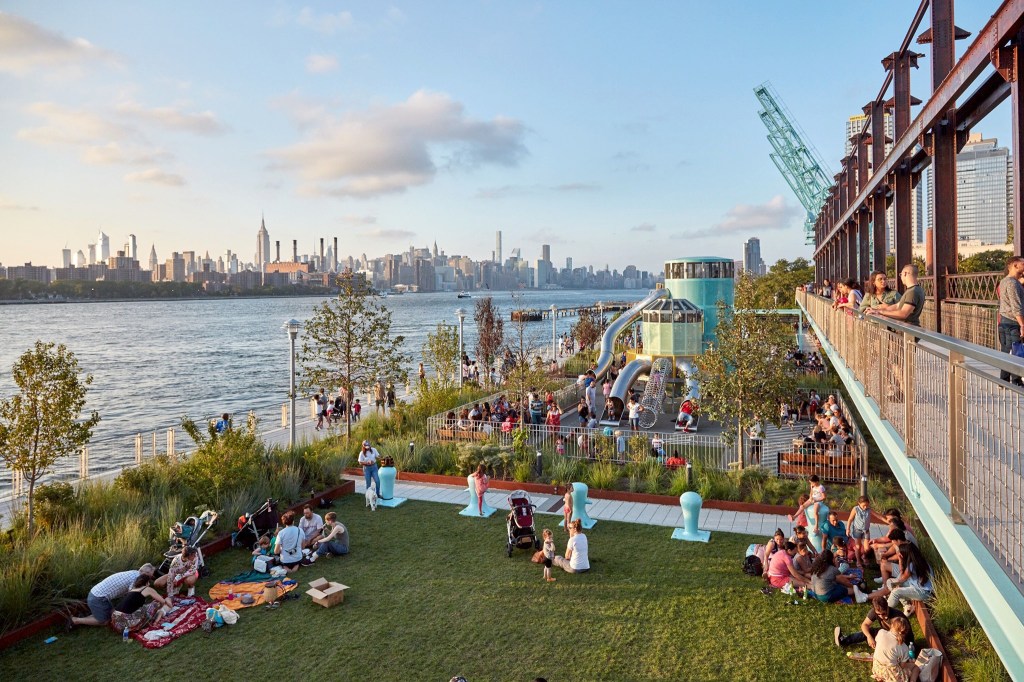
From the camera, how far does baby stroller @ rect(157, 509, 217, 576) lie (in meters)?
10.4

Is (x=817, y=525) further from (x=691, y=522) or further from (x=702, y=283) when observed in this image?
(x=702, y=283)

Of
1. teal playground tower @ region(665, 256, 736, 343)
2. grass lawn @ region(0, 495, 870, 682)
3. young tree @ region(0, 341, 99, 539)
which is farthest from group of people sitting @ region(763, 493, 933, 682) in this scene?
teal playground tower @ region(665, 256, 736, 343)

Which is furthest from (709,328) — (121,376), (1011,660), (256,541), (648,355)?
(121,376)

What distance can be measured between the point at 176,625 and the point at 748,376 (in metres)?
13.2

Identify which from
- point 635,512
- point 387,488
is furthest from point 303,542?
point 635,512

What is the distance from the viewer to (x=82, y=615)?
Result: 9.27 m

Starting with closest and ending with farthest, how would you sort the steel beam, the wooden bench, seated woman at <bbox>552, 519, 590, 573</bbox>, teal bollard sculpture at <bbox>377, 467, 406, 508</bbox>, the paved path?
the steel beam → seated woman at <bbox>552, 519, 590, 573</bbox> → the paved path → teal bollard sculpture at <bbox>377, 467, 406, 508</bbox> → the wooden bench

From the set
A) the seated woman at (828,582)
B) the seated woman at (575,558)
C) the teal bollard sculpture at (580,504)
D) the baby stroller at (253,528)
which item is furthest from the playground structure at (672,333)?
the baby stroller at (253,528)

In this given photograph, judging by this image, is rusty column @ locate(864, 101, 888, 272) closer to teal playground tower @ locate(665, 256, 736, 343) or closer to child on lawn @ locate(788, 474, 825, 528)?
child on lawn @ locate(788, 474, 825, 528)

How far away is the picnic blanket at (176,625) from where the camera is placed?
28.4 feet

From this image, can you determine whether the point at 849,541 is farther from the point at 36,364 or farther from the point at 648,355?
the point at 648,355

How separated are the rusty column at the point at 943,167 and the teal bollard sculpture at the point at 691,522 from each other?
15.4 feet

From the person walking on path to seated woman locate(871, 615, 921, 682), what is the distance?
3156mm

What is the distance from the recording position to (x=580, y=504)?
507 inches
